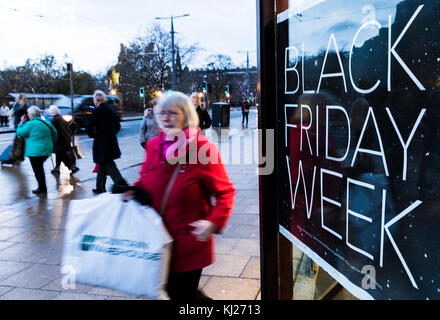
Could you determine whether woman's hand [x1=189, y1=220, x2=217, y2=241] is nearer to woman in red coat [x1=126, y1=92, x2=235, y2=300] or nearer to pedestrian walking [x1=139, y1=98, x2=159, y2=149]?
woman in red coat [x1=126, y1=92, x2=235, y2=300]

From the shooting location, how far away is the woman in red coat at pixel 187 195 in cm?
232

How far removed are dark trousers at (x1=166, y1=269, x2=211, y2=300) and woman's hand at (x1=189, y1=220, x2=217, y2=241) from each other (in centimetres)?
24

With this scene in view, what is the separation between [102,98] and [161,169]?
5.22 m

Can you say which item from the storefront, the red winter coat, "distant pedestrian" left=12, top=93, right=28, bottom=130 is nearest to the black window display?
the storefront

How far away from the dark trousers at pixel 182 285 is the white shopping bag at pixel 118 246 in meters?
0.08

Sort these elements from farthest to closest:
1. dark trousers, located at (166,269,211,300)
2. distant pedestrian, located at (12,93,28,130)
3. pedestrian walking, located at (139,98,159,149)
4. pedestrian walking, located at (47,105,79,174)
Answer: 1. distant pedestrian, located at (12,93,28,130)
2. pedestrian walking, located at (47,105,79,174)
3. pedestrian walking, located at (139,98,159,149)
4. dark trousers, located at (166,269,211,300)

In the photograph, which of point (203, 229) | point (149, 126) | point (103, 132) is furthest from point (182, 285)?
point (149, 126)

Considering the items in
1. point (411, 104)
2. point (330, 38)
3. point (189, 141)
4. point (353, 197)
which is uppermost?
point (330, 38)

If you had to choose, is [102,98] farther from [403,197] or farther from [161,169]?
[403,197]

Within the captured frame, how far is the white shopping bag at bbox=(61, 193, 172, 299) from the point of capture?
2141 millimetres

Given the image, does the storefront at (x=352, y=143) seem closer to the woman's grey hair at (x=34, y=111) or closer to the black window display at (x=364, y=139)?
the black window display at (x=364, y=139)

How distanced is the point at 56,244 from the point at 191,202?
10.7 ft
